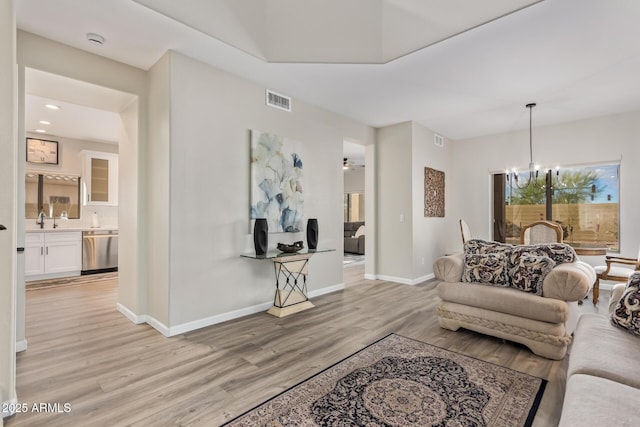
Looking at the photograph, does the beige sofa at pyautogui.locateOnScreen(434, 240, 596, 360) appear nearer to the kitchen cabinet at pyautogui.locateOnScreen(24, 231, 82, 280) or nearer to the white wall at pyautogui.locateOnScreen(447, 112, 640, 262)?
the white wall at pyautogui.locateOnScreen(447, 112, 640, 262)

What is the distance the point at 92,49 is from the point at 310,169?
263cm

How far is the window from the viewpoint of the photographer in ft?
16.3

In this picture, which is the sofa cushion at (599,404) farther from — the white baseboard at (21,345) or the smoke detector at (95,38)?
the smoke detector at (95,38)

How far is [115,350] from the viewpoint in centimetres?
265

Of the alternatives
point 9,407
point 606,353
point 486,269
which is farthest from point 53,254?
point 606,353

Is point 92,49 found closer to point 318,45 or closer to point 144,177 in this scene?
point 144,177

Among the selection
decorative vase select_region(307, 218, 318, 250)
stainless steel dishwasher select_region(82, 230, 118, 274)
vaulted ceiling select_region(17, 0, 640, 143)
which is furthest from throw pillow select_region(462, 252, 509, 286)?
stainless steel dishwasher select_region(82, 230, 118, 274)

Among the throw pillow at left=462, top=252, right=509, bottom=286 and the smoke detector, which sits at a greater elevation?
the smoke detector

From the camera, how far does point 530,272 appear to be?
277 centimetres

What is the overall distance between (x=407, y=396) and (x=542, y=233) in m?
3.82

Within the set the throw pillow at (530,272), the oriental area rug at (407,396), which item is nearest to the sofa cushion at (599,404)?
the oriental area rug at (407,396)

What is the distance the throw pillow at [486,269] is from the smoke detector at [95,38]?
3993 mm

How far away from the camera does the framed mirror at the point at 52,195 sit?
5676 mm

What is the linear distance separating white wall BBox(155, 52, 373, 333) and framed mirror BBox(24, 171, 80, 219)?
4200 millimetres
